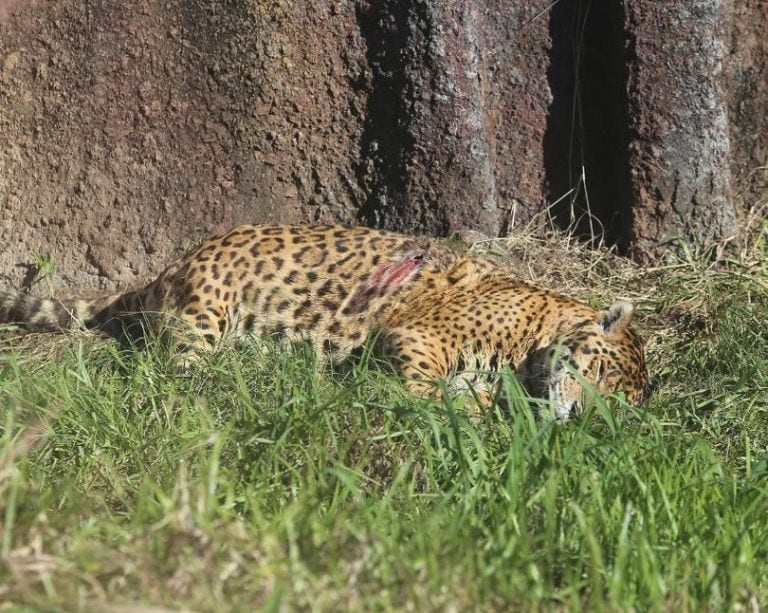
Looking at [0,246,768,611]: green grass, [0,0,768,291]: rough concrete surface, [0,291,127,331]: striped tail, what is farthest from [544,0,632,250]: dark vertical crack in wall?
[0,291,127,331]: striped tail

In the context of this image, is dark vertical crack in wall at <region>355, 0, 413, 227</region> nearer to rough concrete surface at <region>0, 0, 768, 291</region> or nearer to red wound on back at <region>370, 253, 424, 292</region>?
rough concrete surface at <region>0, 0, 768, 291</region>

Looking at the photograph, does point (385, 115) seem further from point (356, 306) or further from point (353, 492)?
point (353, 492)

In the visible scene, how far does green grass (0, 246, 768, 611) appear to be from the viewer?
3.38 metres

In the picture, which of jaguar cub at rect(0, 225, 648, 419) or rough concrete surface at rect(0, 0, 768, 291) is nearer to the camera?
jaguar cub at rect(0, 225, 648, 419)

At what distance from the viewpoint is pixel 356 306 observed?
7242mm

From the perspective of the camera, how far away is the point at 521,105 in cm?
795

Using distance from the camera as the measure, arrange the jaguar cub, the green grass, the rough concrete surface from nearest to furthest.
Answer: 1. the green grass
2. the jaguar cub
3. the rough concrete surface

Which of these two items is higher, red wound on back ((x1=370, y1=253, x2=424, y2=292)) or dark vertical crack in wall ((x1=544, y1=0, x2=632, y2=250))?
dark vertical crack in wall ((x1=544, y1=0, x2=632, y2=250))

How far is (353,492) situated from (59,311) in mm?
3622

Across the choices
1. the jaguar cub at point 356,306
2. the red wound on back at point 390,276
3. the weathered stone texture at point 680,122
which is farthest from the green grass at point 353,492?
the weathered stone texture at point 680,122

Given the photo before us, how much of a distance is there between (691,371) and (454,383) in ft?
4.34

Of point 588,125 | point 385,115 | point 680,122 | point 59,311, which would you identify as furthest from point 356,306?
point 680,122

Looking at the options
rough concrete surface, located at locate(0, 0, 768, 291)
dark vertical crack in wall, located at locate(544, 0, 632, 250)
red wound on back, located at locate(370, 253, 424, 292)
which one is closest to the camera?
red wound on back, located at locate(370, 253, 424, 292)

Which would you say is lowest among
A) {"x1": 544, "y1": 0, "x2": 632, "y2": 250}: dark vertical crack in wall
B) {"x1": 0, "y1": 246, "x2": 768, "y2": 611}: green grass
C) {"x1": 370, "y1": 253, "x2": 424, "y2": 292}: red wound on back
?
{"x1": 0, "y1": 246, "x2": 768, "y2": 611}: green grass
